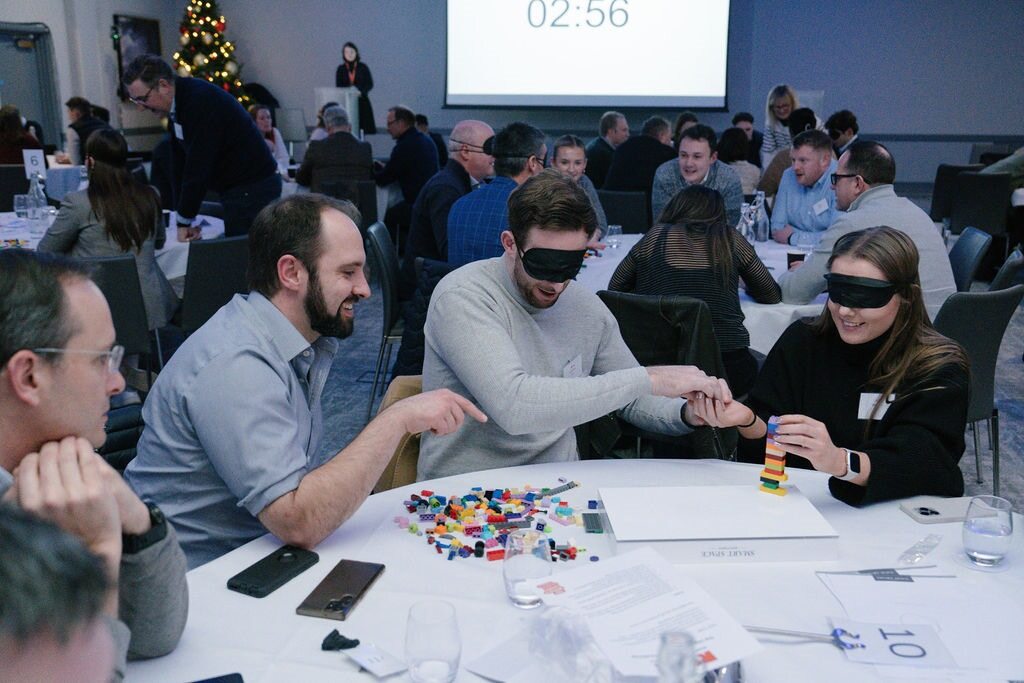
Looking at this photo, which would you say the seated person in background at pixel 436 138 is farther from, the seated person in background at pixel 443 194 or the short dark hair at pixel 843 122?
the seated person in background at pixel 443 194

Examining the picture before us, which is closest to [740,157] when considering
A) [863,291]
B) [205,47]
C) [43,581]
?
[863,291]

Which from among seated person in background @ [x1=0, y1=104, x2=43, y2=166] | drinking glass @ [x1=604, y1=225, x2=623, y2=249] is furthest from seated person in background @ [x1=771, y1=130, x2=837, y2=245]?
seated person in background @ [x1=0, y1=104, x2=43, y2=166]

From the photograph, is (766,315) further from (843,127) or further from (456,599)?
(843,127)

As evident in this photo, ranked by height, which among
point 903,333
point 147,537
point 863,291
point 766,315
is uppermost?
point 863,291

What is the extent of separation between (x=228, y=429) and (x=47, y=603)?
3.53 ft

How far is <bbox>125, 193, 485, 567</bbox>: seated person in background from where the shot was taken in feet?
5.68

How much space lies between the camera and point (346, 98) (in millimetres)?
Answer: 12367

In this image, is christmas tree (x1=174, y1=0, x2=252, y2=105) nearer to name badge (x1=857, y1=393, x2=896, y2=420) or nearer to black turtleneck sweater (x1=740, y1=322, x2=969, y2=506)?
black turtleneck sweater (x1=740, y1=322, x2=969, y2=506)

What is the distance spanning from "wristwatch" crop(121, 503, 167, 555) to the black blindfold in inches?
65.8

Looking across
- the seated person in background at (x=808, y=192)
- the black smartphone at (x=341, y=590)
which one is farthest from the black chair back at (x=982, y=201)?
the black smartphone at (x=341, y=590)

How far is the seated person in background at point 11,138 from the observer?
7680 mm

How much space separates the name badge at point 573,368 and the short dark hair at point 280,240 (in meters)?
0.75

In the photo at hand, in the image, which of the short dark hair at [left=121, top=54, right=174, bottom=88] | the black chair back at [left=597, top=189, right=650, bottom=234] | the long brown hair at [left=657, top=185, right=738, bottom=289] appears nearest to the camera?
the long brown hair at [left=657, top=185, right=738, bottom=289]

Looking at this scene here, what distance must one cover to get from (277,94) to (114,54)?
2.42m
